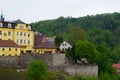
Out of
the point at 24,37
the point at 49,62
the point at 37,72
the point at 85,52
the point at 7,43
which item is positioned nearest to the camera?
the point at 37,72

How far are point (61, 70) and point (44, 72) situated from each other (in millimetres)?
12049

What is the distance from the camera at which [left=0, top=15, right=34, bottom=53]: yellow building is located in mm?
82250

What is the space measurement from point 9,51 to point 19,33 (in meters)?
8.99

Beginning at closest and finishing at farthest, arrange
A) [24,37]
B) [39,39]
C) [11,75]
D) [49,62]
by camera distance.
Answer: [11,75], [49,62], [24,37], [39,39]

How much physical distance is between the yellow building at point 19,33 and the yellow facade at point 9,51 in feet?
19.6

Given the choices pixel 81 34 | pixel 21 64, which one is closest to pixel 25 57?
pixel 21 64

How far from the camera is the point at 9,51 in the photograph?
7694 cm

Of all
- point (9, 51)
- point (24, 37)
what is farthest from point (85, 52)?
point (9, 51)

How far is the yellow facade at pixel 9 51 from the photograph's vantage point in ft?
248

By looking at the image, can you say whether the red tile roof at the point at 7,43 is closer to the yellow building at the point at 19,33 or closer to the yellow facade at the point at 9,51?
the yellow facade at the point at 9,51

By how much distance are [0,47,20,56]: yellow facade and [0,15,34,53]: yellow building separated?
597 cm

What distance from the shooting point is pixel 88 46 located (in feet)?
263

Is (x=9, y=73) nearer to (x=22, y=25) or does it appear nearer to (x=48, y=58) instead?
(x=48, y=58)

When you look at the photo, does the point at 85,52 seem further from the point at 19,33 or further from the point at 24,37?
the point at 19,33
